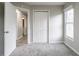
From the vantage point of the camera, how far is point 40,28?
609 centimetres

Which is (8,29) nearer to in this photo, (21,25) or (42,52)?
(42,52)

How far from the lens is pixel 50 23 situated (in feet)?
19.7

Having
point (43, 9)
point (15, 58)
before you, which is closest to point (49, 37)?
point (43, 9)

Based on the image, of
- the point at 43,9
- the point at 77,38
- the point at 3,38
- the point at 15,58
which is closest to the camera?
the point at 15,58

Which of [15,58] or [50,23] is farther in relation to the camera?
[50,23]

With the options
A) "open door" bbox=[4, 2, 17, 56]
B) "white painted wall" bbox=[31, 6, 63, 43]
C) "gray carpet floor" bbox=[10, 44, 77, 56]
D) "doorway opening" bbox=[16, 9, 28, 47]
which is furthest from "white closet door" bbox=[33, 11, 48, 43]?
"open door" bbox=[4, 2, 17, 56]

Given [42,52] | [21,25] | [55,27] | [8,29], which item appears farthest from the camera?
[21,25]

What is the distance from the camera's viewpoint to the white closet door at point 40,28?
5.98 metres

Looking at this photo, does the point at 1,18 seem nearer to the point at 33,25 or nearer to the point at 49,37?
the point at 33,25

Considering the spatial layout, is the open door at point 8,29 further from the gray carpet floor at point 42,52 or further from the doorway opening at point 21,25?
the doorway opening at point 21,25

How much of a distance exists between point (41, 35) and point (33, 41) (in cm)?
53

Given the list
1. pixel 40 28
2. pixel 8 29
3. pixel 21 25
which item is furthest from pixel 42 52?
pixel 21 25

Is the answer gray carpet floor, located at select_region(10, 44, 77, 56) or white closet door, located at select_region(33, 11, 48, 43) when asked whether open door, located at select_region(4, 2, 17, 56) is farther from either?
white closet door, located at select_region(33, 11, 48, 43)

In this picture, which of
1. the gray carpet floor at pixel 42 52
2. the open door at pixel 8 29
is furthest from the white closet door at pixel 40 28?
the open door at pixel 8 29
